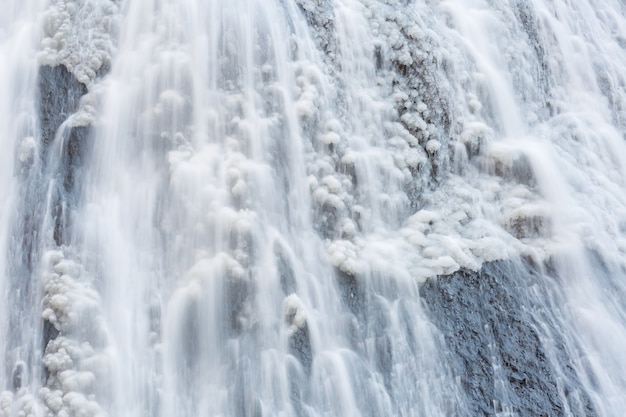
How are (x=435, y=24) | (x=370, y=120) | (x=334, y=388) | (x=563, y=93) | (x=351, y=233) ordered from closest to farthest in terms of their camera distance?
(x=334, y=388) → (x=351, y=233) → (x=370, y=120) → (x=435, y=24) → (x=563, y=93)

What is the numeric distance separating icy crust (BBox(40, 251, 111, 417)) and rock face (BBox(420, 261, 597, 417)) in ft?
6.42

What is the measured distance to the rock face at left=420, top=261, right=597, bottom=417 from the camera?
162 inches

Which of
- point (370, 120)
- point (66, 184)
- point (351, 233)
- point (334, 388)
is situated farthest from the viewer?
point (370, 120)

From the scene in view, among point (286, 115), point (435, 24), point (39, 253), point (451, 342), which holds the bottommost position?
point (39, 253)

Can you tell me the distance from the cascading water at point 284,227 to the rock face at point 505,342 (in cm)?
1

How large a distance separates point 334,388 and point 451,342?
0.81 m

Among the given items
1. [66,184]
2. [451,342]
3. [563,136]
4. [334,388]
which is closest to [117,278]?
[66,184]

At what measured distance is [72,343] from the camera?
3707 millimetres

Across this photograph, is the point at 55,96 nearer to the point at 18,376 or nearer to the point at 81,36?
the point at 81,36

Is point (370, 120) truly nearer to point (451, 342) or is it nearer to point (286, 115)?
point (286, 115)

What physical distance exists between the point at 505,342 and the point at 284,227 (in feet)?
5.05

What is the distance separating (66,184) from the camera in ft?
13.8

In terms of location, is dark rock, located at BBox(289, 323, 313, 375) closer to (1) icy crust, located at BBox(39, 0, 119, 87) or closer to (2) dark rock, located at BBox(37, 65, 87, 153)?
(2) dark rock, located at BBox(37, 65, 87, 153)

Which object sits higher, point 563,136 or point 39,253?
point 563,136
